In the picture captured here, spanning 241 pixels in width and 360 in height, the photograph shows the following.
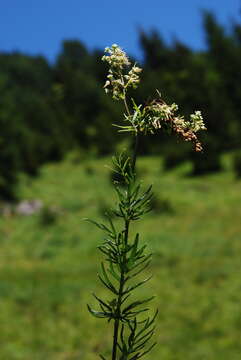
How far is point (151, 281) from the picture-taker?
56.8 feet

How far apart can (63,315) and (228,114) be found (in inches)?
1274

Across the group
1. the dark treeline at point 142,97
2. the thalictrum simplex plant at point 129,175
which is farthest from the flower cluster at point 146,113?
the dark treeline at point 142,97

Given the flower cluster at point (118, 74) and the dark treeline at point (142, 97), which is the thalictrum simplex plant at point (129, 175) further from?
the dark treeline at point (142, 97)

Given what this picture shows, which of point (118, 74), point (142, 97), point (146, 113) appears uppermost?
point (142, 97)

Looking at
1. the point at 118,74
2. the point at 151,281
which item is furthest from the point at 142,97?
the point at 118,74

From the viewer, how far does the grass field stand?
13.0 m

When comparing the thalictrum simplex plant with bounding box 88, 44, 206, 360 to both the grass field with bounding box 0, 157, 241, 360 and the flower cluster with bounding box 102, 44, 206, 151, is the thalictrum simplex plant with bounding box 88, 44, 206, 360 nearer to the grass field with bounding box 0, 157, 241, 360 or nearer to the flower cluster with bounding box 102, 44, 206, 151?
the flower cluster with bounding box 102, 44, 206, 151

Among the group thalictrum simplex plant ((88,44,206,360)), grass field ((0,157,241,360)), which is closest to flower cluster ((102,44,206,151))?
thalictrum simplex plant ((88,44,206,360))

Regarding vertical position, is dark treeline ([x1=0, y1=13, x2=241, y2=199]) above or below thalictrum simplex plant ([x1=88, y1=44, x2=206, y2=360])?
above

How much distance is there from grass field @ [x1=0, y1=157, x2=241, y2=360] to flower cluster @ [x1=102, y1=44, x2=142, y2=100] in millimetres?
11091

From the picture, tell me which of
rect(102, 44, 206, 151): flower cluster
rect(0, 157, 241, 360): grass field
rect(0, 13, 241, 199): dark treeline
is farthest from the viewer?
rect(0, 13, 241, 199): dark treeline

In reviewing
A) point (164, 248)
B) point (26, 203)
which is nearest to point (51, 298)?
point (164, 248)

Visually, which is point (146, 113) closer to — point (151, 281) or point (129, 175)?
point (129, 175)

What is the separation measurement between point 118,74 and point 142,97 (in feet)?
139
